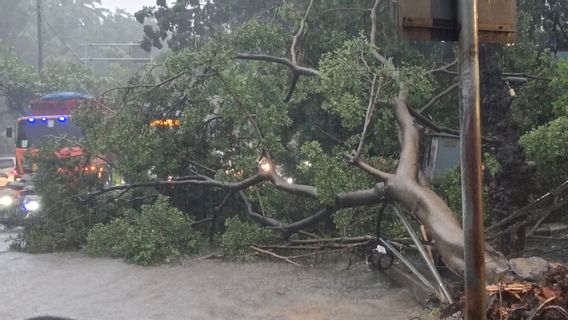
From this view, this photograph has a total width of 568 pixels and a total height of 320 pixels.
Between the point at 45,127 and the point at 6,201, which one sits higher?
the point at 45,127

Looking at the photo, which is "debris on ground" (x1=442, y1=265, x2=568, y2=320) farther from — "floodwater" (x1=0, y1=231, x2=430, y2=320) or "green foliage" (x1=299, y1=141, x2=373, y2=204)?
"green foliage" (x1=299, y1=141, x2=373, y2=204)

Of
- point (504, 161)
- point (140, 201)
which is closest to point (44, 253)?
point (140, 201)

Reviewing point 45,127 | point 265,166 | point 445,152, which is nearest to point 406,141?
point 445,152

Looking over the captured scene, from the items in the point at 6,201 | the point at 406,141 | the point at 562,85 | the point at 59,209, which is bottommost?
the point at 59,209

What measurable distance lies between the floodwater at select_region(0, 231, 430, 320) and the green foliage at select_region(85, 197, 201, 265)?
0.22m

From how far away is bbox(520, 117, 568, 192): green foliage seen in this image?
7.54m

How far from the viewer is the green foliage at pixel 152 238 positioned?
30.6 ft

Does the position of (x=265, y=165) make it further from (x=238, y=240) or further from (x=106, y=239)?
(x=106, y=239)

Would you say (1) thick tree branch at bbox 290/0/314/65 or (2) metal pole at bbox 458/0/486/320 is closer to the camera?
(2) metal pole at bbox 458/0/486/320

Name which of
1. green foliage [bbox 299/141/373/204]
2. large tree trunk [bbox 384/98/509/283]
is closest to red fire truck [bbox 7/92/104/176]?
green foliage [bbox 299/141/373/204]

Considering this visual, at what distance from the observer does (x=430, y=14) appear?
2707mm

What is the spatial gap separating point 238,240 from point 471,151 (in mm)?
6860

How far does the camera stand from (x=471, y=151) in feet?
8.82

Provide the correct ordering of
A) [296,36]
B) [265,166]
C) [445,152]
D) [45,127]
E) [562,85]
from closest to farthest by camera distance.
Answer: [562,85] → [445,152] → [265,166] → [296,36] → [45,127]
